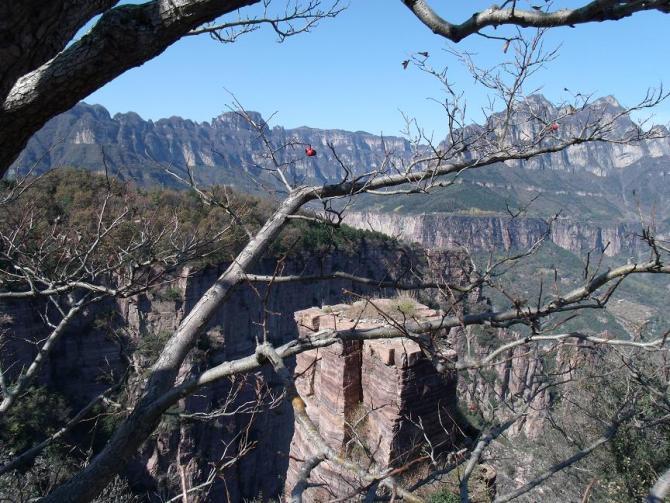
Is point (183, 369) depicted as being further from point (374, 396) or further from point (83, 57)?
point (83, 57)

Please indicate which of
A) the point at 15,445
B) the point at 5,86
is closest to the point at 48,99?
the point at 5,86

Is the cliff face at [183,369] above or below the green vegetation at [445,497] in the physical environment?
below

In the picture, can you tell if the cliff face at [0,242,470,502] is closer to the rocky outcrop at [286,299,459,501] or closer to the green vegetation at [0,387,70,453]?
the green vegetation at [0,387,70,453]

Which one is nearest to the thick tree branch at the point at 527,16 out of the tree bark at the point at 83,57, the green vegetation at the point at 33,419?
the tree bark at the point at 83,57

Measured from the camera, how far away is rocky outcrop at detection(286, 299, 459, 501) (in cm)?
764

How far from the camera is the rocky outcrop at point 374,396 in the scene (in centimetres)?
764

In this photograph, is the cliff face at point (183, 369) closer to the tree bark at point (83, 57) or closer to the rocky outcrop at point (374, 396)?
the rocky outcrop at point (374, 396)

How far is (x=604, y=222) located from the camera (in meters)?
150

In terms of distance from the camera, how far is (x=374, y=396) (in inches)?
315

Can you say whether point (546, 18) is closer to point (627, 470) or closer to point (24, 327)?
point (627, 470)

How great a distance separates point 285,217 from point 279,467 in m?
32.8

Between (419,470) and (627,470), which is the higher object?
(419,470)

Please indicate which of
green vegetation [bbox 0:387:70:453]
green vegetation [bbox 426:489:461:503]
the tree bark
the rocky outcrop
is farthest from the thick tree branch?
green vegetation [bbox 0:387:70:453]

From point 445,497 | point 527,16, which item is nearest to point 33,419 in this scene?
point 445,497
